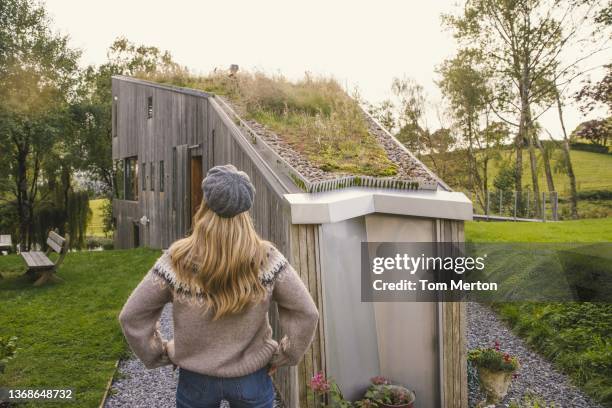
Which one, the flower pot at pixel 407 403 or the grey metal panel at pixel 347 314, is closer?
the flower pot at pixel 407 403

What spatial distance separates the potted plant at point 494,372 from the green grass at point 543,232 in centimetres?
719

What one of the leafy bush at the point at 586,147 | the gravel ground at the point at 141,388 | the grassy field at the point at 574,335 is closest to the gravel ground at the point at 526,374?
the grassy field at the point at 574,335

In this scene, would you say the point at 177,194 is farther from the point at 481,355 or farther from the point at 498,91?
the point at 498,91

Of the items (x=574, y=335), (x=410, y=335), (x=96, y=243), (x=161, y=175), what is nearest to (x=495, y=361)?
(x=410, y=335)

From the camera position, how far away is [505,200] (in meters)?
23.4

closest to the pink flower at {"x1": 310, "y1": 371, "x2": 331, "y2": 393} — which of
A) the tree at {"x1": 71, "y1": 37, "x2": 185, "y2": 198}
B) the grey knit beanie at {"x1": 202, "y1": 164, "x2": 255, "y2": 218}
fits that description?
the grey knit beanie at {"x1": 202, "y1": 164, "x2": 255, "y2": 218}

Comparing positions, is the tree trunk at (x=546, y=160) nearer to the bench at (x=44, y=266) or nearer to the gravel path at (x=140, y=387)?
the bench at (x=44, y=266)

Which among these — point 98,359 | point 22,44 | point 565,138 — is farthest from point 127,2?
point 98,359

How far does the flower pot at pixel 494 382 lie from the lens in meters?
4.99

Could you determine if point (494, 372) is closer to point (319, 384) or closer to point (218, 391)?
point (319, 384)

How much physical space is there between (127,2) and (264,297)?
89.1 feet

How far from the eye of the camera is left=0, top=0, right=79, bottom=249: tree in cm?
2044

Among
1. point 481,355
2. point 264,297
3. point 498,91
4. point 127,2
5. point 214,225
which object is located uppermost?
point 127,2

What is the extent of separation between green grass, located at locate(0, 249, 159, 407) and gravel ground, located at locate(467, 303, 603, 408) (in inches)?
153
